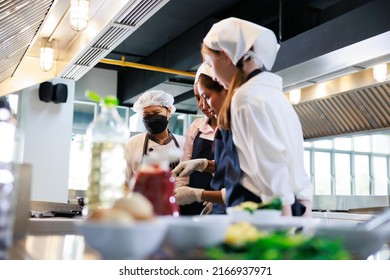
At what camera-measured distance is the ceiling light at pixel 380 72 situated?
3.56m

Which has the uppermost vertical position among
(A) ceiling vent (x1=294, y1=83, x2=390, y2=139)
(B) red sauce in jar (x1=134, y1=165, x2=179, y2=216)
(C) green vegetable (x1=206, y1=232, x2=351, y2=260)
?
(A) ceiling vent (x1=294, y1=83, x2=390, y2=139)

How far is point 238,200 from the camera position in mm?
1246

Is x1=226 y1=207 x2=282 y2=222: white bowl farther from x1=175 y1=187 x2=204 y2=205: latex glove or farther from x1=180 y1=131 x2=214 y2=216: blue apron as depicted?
x1=180 y1=131 x2=214 y2=216: blue apron

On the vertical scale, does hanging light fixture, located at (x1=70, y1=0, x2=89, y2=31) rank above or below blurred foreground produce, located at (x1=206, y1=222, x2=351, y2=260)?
above

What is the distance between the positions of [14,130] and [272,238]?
0.41 m

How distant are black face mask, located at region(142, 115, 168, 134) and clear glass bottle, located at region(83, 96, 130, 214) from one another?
1750 millimetres

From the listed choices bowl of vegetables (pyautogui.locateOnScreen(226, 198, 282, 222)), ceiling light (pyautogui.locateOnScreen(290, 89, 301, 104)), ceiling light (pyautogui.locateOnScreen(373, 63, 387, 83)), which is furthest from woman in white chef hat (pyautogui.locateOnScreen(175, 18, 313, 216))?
ceiling light (pyautogui.locateOnScreen(290, 89, 301, 104))

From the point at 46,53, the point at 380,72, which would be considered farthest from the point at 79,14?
the point at 380,72

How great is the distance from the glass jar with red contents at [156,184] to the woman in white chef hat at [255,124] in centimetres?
36

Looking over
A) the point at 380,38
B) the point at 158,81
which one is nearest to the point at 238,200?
the point at 380,38

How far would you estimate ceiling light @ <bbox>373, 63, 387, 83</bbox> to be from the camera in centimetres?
356

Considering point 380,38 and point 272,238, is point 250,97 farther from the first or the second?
point 380,38

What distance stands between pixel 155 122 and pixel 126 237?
2020 millimetres

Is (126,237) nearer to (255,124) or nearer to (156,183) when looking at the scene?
(156,183)
